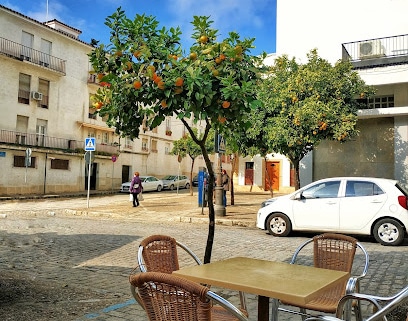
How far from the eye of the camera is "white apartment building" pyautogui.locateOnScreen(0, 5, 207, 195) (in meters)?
27.9

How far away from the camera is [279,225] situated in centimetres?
1101

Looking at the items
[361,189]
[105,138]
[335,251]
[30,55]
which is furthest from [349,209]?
[105,138]

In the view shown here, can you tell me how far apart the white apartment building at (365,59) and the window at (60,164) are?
1849cm

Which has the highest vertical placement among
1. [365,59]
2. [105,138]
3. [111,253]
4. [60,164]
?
[365,59]

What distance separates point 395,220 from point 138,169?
108 ft

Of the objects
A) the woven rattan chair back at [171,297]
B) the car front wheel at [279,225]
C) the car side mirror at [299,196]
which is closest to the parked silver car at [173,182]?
→ the car front wheel at [279,225]

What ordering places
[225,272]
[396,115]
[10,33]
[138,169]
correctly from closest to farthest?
[225,272], [396,115], [10,33], [138,169]

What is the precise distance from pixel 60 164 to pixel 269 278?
102 feet

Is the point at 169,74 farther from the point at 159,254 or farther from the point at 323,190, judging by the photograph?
the point at 323,190

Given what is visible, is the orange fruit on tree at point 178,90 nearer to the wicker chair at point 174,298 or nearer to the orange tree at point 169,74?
the orange tree at point 169,74

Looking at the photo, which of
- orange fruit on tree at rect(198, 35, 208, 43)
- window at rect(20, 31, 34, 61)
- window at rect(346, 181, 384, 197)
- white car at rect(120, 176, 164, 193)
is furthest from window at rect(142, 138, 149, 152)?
orange fruit on tree at rect(198, 35, 208, 43)

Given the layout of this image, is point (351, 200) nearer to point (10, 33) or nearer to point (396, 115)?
point (396, 115)

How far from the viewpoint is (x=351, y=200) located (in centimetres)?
1004

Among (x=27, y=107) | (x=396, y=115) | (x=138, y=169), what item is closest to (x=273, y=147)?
(x=396, y=115)
